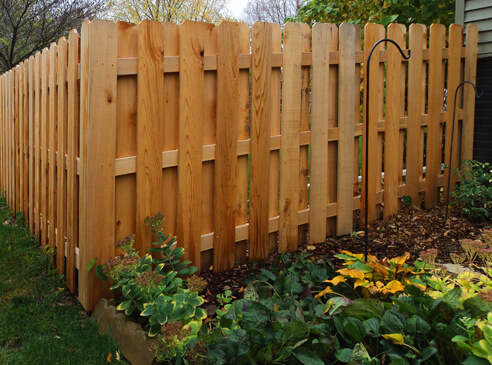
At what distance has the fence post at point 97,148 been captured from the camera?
2.95m

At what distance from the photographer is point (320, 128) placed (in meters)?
4.11

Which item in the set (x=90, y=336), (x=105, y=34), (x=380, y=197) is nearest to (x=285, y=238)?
Result: (x=380, y=197)

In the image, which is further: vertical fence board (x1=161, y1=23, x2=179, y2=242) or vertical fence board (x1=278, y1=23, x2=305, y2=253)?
vertical fence board (x1=278, y1=23, x2=305, y2=253)

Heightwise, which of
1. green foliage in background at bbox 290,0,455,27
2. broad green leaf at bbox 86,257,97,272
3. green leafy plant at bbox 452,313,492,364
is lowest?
broad green leaf at bbox 86,257,97,272

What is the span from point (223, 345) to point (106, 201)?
1353 mm

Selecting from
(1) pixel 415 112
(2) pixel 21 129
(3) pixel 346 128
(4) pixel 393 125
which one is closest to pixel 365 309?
(3) pixel 346 128

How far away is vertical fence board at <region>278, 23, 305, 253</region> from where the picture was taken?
12.6 feet

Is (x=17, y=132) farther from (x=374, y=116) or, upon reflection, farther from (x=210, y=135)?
(x=374, y=116)

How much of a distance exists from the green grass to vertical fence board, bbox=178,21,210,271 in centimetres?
86

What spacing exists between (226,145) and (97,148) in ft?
3.03

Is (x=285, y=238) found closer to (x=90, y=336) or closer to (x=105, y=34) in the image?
(x=90, y=336)

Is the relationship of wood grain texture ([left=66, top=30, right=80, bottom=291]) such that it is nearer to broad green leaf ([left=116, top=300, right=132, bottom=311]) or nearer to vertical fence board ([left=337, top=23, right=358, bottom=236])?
broad green leaf ([left=116, top=300, right=132, bottom=311])

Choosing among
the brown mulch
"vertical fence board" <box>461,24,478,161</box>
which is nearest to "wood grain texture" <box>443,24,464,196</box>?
"vertical fence board" <box>461,24,478,161</box>

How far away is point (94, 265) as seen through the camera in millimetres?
3094
